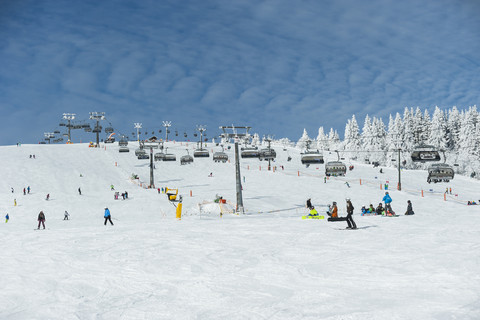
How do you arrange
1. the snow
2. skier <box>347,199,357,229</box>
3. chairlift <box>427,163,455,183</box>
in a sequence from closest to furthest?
the snow < skier <box>347,199,357,229</box> < chairlift <box>427,163,455,183</box>

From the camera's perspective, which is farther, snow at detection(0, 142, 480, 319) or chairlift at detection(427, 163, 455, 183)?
chairlift at detection(427, 163, 455, 183)

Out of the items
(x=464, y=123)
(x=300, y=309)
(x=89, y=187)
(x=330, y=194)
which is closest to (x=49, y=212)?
(x=89, y=187)

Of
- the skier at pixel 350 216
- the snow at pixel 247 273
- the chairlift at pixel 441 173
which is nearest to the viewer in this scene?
the snow at pixel 247 273

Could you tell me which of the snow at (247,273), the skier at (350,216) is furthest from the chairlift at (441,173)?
the skier at (350,216)

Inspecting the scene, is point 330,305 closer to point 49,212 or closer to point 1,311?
point 1,311

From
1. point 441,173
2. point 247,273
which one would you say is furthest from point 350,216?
point 441,173

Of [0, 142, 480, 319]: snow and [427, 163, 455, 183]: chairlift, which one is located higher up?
[427, 163, 455, 183]: chairlift

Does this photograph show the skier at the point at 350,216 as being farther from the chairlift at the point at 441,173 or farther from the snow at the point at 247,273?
the chairlift at the point at 441,173

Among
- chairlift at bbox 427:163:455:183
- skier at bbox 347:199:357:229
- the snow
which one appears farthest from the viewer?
chairlift at bbox 427:163:455:183

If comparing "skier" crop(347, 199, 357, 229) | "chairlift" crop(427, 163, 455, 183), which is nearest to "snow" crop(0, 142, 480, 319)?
"skier" crop(347, 199, 357, 229)

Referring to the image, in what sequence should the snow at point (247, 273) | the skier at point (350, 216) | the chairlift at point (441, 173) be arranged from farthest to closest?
the chairlift at point (441, 173) → the skier at point (350, 216) → the snow at point (247, 273)

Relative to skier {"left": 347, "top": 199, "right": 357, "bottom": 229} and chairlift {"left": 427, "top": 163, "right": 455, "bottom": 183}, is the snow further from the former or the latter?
chairlift {"left": 427, "top": 163, "right": 455, "bottom": 183}

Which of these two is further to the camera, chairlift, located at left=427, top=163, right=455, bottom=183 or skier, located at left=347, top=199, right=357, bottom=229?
chairlift, located at left=427, top=163, right=455, bottom=183

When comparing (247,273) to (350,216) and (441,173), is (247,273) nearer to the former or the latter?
(350,216)
